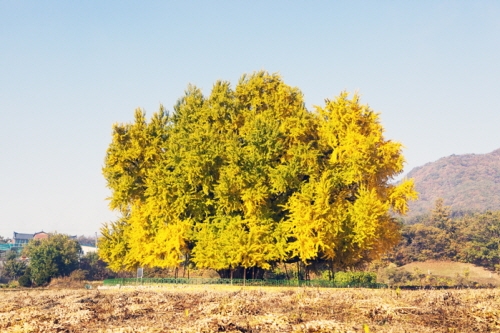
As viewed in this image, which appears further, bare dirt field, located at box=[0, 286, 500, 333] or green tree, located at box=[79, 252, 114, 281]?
green tree, located at box=[79, 252, 114, 281]

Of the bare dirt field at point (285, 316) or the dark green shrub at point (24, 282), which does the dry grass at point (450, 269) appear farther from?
the bare dirt field at point (285, 316)

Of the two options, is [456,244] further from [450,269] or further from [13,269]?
[13,269]

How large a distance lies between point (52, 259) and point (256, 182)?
55.6m

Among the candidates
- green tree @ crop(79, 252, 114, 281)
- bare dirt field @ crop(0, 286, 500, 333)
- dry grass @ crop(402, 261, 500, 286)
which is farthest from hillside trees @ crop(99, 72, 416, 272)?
dry grass @ crop(402, 261, 500, 286)

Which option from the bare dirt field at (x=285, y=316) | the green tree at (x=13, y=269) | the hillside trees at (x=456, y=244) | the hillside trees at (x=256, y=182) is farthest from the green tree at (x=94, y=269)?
the bare dirt field at (x=285, y=316)

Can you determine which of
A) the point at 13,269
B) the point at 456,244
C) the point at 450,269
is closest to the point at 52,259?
the point at 13,269

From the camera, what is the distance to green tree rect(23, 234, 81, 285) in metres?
78.8

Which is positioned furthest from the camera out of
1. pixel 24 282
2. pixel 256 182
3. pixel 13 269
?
pixel 13 269

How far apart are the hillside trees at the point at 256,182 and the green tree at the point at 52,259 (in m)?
39.3

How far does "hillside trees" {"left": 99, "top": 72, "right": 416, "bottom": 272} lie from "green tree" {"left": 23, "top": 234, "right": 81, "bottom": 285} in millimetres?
39276

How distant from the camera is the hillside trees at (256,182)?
3659cm

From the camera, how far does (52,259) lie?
8256 cm

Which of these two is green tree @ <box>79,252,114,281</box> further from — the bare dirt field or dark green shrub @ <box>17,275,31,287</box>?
the bare dirt field

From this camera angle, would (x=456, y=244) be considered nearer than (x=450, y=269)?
No
